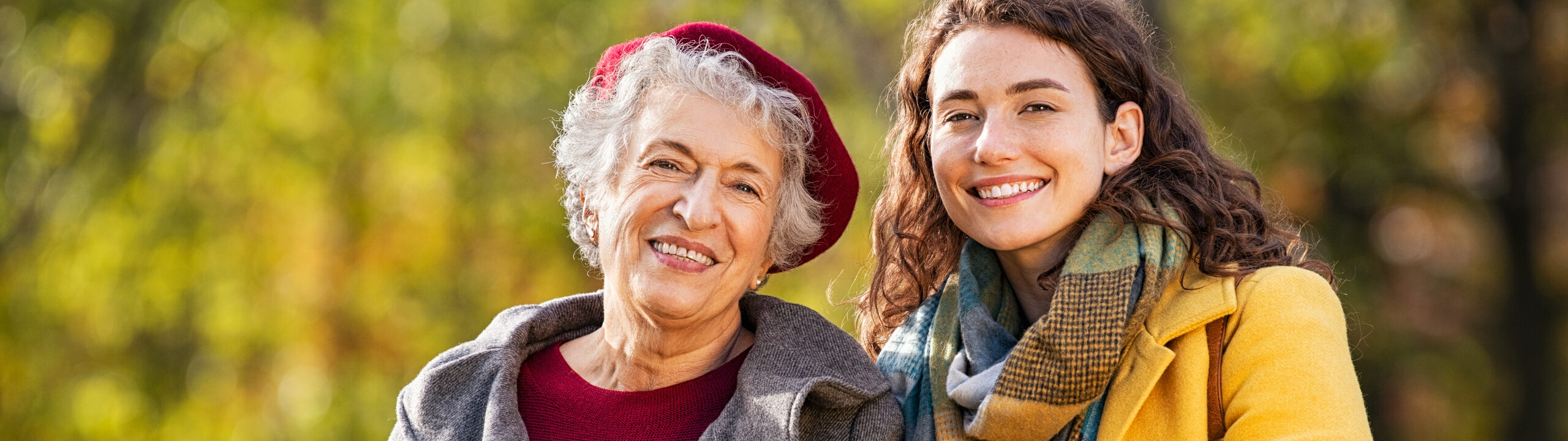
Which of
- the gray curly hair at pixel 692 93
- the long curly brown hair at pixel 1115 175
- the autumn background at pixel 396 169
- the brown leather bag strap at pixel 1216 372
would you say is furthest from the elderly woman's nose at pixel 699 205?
the autumn background at pixel 396 169

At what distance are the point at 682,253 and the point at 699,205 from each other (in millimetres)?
115

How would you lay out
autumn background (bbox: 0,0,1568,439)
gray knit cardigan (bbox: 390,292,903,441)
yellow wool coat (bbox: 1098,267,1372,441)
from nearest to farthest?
1. yellow wool coat (bbox: 1098,267,1372,441)
2. gray knit cardigan (bbox: 390,292,903,441)
3. autumn background (bbox: 0,0,1568,439)

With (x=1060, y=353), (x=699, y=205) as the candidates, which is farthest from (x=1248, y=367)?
(x=699, y=205)

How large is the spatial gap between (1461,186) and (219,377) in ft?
25.3

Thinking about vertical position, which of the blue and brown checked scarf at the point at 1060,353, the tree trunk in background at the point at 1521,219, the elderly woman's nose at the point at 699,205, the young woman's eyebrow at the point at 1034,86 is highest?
the young woman's eyebrow at the point at 1034,86

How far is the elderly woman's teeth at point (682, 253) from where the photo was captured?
8.24 ft

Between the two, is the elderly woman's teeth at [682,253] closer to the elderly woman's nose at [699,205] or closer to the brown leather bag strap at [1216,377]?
the elderly woman's nose at [699,205]

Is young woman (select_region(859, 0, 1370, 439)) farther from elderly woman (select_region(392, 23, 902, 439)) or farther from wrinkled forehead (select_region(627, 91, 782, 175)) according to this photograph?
wrinkled forehead (select_region(627, 91, 782, 175))

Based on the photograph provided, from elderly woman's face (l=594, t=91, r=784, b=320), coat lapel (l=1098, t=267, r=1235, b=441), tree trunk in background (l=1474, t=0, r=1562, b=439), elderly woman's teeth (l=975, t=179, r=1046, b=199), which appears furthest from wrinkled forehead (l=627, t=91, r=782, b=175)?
tree trunk in background (l=1474, t=0, r=1562, b=439)

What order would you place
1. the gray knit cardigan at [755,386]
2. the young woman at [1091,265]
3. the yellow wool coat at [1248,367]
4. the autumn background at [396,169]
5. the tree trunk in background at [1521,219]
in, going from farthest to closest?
the tree trunk in background at [1521,219], the autumn background at [396,169], the gray knit cardigan at [755,386], the young woman at [1091,265], the yellow wool coat at [1248,367]

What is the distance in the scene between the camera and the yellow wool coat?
7.01ft

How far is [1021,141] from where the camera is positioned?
96.9 inches

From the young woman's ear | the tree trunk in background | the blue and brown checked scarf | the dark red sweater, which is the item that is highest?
the young woman's ear

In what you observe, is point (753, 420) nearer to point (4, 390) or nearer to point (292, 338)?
point (292, 338)
